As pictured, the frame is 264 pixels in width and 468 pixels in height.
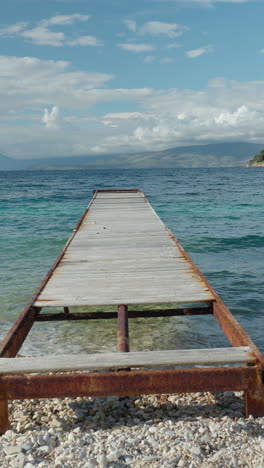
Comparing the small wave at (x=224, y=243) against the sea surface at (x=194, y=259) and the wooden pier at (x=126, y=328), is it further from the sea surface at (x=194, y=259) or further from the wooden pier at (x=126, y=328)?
the wooden pier at (x=126, y=328)

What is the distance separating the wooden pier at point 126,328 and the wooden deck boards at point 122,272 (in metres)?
0.02

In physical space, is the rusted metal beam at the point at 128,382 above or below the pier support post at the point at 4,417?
above

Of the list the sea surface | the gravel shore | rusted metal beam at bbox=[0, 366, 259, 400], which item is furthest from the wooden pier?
the sea surface

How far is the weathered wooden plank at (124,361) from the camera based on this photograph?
3830mm

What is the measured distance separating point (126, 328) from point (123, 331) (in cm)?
13

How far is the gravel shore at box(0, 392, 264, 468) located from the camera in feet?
10.9

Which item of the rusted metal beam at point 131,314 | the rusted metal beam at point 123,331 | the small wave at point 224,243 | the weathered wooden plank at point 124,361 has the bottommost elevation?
the small wave at point 224,243

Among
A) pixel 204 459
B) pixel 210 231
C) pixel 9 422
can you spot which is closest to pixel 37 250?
pixel 210 231

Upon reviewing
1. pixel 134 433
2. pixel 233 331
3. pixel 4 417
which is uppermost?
pixel 233 331

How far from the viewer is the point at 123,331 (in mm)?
5125

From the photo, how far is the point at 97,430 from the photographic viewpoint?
12.6 ft

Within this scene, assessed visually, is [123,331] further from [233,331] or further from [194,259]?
[194,259]

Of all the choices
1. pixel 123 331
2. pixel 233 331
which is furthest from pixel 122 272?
pixel 233 331

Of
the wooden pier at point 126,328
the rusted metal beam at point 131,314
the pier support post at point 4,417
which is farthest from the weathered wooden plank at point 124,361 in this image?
the rusted metal beam at point 131,314
